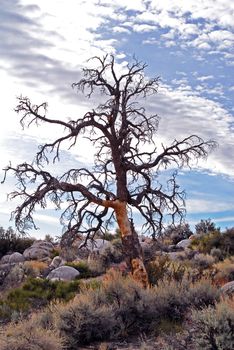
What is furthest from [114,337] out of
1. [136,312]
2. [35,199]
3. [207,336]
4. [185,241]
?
[185,241]

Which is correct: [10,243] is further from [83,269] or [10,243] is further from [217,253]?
[217,253]

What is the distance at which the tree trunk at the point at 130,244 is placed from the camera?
1672 cm

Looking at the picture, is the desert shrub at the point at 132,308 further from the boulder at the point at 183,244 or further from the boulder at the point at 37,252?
the boulder at the point at 183,244

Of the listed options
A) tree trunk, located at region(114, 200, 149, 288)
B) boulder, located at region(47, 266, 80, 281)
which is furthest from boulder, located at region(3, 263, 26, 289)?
tree trunk, located at region(114, 200, 149, 288)

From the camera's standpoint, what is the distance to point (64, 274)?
24266mm

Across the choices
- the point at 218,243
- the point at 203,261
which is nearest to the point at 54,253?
the point at 218,243

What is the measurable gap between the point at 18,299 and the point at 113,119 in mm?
7174

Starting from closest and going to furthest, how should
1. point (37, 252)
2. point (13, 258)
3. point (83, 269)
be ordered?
point (83, 269), point (13, 258), point (37, 252)

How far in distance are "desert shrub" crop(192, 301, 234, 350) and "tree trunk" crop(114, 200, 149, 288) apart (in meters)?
7.25

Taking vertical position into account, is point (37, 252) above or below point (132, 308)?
above

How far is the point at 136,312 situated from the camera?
38.0 ft

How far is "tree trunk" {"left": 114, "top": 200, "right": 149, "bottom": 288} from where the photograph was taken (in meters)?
16.7

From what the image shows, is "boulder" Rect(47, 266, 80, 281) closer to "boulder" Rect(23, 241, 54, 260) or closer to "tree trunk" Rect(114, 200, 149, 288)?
"boulder" Rect(23, 241, 54, 260)

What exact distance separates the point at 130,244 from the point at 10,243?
58.9 feet
